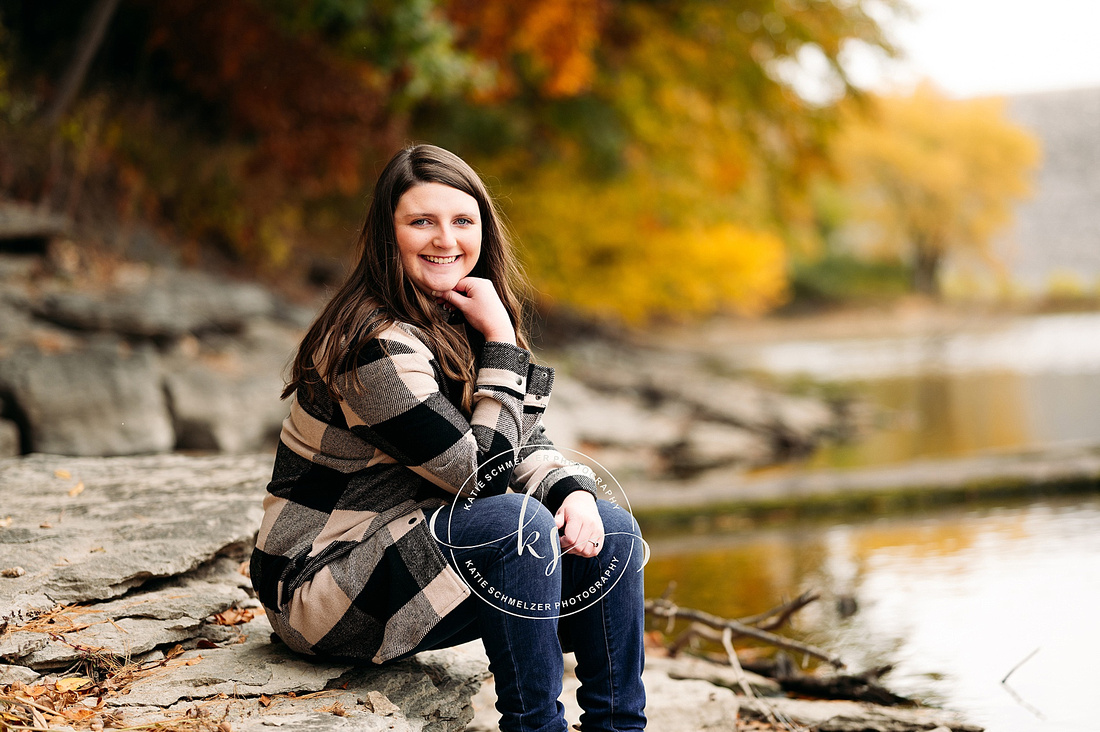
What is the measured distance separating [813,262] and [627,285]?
20.6m

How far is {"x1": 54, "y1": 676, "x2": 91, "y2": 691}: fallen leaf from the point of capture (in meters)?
1.81

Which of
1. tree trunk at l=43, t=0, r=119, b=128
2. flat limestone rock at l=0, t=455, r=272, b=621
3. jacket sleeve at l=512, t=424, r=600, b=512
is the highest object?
tree trunk at l=43, t=0, r=119, b=128

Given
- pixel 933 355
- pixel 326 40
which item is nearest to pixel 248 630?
pixel 326 40

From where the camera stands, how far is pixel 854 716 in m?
2.35

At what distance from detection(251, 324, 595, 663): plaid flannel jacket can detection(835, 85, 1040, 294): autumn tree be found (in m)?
28.9

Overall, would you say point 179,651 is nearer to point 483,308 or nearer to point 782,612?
point 483,308

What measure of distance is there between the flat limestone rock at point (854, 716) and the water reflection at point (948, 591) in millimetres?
103

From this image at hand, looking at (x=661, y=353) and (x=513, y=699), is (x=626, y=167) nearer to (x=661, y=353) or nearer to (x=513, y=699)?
(x=661, y=353)

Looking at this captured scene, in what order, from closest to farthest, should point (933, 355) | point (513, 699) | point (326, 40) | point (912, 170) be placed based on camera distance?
1. point (513, 699)
2. point (326, 40)
3. point (933, 355)
4. point (912, 170)

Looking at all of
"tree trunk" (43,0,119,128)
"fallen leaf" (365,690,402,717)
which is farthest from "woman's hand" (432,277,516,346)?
"tree trunk" (43,0,119,128)

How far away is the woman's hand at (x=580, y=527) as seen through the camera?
6.17 ft

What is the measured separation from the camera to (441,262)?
2.06m

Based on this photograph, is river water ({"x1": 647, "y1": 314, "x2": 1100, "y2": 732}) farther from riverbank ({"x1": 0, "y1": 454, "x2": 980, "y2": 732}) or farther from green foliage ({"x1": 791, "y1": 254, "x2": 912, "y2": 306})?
green foliage ({"x1": 791, "y1": 254, "x2": 912, "y2": 306})

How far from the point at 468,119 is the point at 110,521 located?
7739 millimetres
